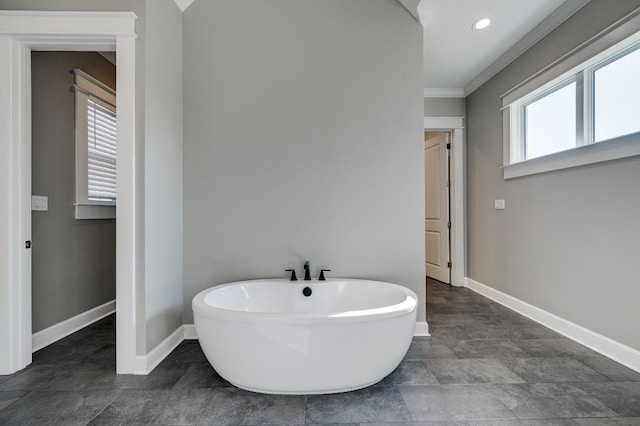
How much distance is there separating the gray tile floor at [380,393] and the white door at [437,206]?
202 cm

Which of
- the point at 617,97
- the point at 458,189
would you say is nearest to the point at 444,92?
the point at 458,189

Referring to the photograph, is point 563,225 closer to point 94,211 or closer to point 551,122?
point 551,122

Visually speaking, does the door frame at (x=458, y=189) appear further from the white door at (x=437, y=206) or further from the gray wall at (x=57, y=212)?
the gray wall at (x=57, y=212)

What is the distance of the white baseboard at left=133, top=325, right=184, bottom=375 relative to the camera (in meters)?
1.84

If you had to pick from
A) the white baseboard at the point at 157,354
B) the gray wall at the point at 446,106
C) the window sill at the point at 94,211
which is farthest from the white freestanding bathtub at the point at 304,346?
the gray wall at the point at 446,106

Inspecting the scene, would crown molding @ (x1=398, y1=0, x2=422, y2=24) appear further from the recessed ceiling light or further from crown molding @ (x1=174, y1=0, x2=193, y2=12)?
crown molding @ (x1=174, y1=0, x2=193, y2=12)

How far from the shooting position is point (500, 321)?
8.89 ft

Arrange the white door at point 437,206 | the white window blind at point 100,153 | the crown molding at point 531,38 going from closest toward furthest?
the crown molding at point 531,38 < the white window blind at point 100,153 < the white door at point 437,206

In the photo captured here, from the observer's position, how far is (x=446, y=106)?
13.0ft

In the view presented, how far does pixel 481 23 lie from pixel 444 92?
1.35 m

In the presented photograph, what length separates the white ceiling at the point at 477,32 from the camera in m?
2.36

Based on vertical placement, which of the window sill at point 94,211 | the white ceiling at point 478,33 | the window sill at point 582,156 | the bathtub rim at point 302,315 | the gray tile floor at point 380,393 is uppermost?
the white ceiling at point 478,33

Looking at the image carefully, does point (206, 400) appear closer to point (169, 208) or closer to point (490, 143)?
point (169, 208)

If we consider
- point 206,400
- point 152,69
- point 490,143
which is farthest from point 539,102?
point 206,400
